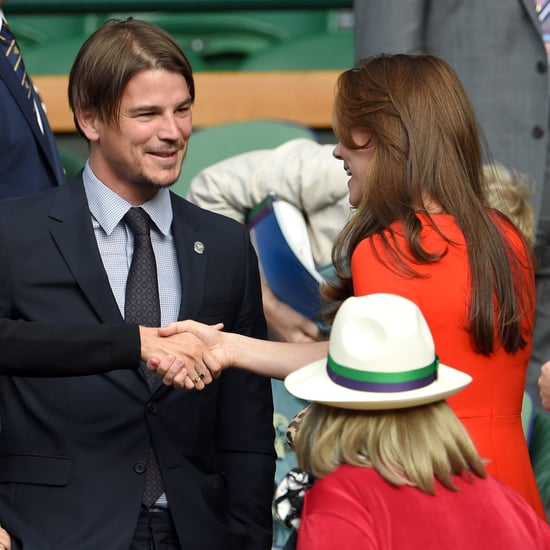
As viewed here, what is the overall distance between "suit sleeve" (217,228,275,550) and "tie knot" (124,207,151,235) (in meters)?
0.28

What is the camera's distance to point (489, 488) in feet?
7.31

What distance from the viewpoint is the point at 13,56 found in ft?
11.6

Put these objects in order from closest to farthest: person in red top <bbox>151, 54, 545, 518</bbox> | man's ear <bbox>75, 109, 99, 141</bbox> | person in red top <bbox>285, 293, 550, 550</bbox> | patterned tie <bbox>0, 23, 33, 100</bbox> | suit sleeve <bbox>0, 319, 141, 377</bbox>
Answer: person in red top <bbox>285, 293, 550, 550</bbox>
person in red top <bbox>151, 54, 545, 518</bbox>
suit sleeve <bbox>0, 319, 141, 377</bbox>
man's ear <bbox>75, 109, 99, 141</bbox>
patterned tie <bbox>0, 23, 33, 100</bbox>

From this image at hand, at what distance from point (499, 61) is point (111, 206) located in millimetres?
2034

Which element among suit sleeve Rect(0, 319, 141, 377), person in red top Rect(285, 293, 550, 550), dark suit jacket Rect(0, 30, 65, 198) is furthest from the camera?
dark suit jacket Rect(0, 30, 65, 198)

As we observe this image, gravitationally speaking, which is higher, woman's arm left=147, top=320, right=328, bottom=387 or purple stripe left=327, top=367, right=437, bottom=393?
purple stripe left=327, top=367, right=437, bottom=393

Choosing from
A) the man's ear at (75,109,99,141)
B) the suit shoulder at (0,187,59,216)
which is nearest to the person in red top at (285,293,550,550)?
the suit shoulder at (0,187,59,216)

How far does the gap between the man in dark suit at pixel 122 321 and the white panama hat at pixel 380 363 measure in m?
0.64

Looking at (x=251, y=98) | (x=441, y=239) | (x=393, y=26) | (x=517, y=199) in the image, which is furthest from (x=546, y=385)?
(x=251, y=98)

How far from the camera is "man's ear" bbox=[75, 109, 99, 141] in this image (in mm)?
3018

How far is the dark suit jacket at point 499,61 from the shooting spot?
449cm

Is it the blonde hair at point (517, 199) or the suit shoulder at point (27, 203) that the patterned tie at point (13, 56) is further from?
the blonde hair at point (517, 199)

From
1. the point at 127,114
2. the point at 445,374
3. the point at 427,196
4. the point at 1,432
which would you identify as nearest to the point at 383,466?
the point at 445,374

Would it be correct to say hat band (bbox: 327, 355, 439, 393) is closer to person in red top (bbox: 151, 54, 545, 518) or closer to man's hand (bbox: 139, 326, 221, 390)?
person in red top (bbox: 151, 54, 545, 518)
